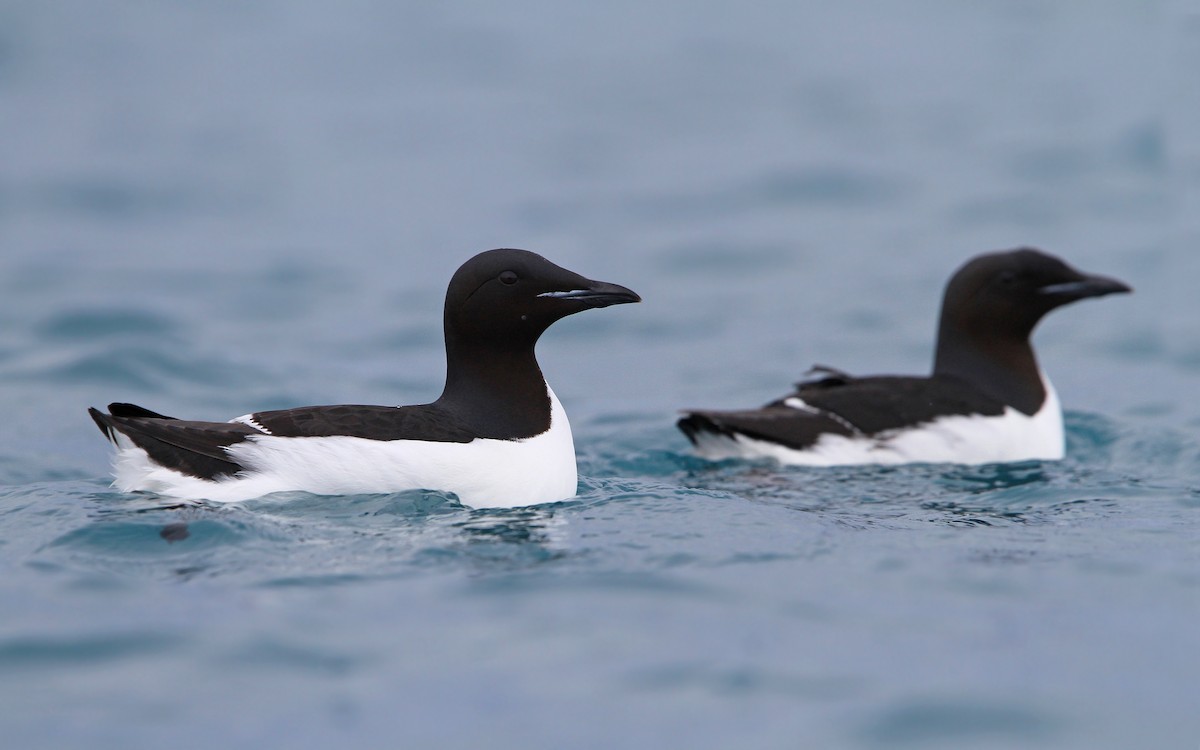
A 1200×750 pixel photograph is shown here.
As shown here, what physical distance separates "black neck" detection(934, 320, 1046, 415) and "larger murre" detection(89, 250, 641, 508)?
2920 millimetres

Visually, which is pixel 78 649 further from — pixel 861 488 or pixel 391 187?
pixel 391 187

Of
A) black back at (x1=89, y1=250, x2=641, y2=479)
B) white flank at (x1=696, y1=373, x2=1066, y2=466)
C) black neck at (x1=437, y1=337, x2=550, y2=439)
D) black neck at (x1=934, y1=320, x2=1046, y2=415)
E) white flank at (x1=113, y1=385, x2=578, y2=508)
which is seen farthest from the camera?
black neck at (x1=934, y1=320, x2=1046, y2=415)

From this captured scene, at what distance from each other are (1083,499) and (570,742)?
3.49 m

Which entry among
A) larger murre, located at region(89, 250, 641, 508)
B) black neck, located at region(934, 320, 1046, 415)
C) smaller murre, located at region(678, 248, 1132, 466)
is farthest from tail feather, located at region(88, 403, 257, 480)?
black neck, located at region(934, 320, 1046, 415)

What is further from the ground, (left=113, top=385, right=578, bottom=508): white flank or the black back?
the black back

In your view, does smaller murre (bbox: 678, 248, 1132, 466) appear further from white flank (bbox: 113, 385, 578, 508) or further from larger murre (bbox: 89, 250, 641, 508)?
white flank (bbox: 113, 385, 578, 508)

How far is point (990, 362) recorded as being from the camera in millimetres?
8586

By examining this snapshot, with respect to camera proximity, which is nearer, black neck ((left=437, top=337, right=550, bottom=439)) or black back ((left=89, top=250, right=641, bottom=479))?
black back ((left=89, top=250, right=641, bottom=479))

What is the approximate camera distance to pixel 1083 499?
6.83m

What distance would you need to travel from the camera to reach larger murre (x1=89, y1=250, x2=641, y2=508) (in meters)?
5.94

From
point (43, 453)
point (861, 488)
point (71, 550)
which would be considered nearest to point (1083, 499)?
point (861, 488)

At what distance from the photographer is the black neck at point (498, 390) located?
6.36 meters

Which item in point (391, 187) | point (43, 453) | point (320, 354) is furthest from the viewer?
point (391, 187)

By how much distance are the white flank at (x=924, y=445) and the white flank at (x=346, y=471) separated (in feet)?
6.67
